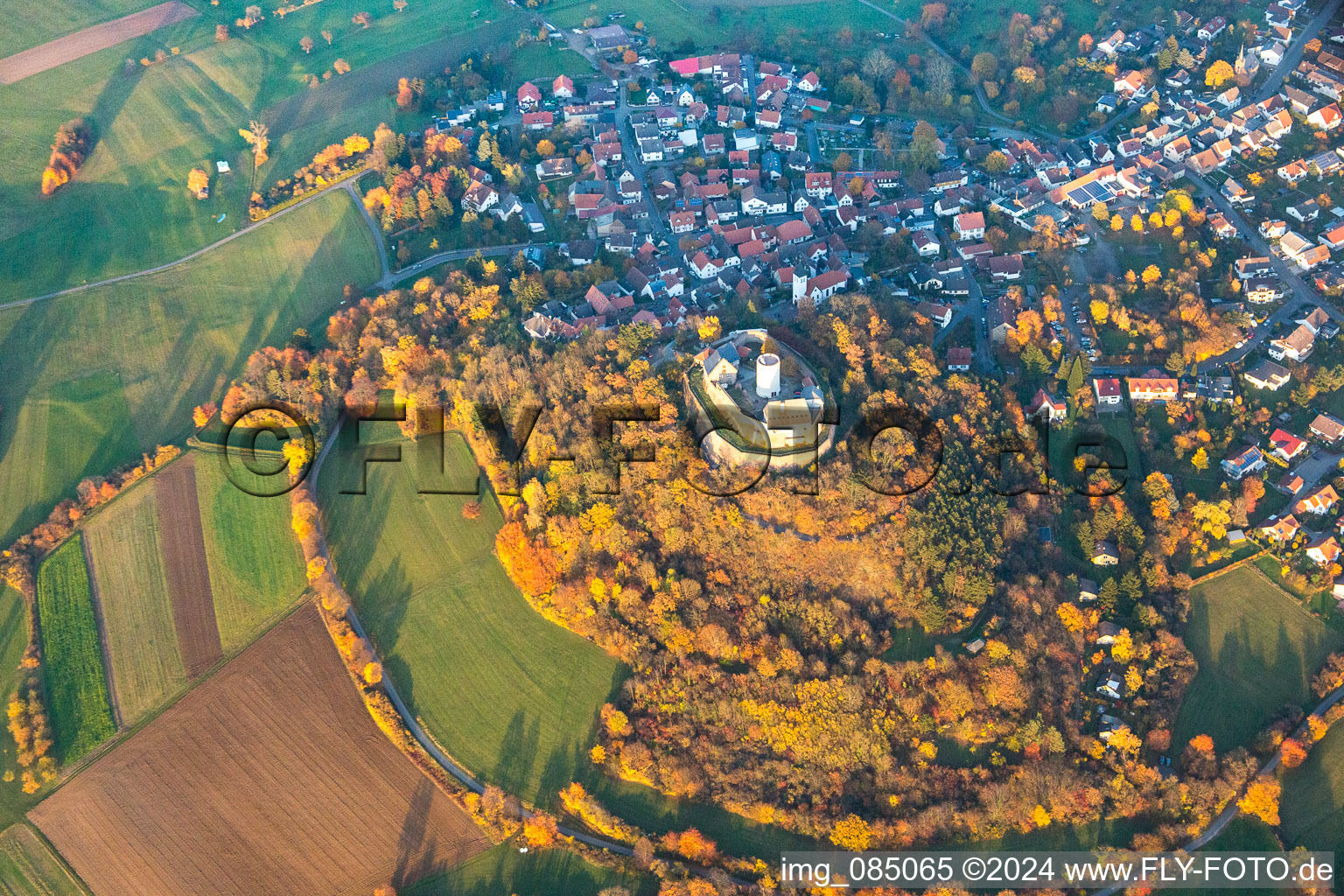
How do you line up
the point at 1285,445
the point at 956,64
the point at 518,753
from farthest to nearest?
the point at 956,64 → the point at 1285,445 → the point at 518,753

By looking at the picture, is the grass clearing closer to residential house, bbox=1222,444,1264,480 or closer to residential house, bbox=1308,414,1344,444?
residential house, bbox=1222,444,1264,480

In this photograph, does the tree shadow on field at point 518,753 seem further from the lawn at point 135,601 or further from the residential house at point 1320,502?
the residential house at point 1320,502

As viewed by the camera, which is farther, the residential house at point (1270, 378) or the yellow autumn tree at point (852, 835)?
the residential house at point (1270, 378)

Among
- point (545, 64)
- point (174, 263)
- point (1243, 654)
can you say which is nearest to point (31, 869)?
point (174, 263)

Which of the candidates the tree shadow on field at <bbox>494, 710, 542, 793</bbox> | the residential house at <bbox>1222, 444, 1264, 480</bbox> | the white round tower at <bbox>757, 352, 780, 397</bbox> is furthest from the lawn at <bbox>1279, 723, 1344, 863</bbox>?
the tree shadow on field at <bbox>494, 710, 542, 793</bbox>

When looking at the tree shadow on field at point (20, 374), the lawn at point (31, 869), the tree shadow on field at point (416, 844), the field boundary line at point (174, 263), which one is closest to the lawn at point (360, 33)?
the field boundary line at point (174, 263)

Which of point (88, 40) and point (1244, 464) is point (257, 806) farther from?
point (88, 40)
